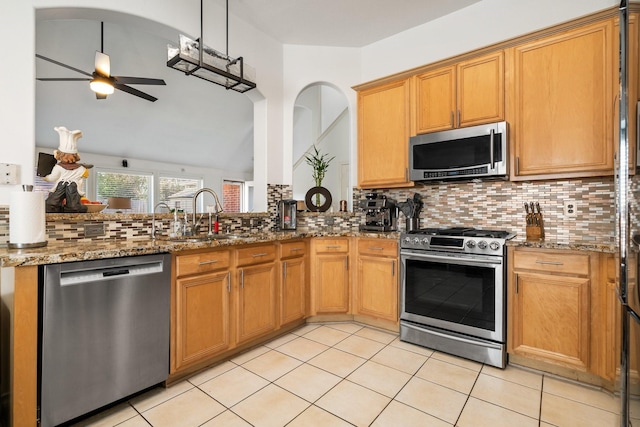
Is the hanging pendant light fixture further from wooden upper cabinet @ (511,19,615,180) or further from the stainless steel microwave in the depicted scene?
wooden upper cabinet @ (511,19,615,180)

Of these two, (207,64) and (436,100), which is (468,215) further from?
(207,64)

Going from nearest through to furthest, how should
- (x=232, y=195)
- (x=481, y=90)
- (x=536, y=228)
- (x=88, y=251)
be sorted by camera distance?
(x=88, y=251) < (x=536, y=228) < (x=481, y=90) < (x=232, y=195)

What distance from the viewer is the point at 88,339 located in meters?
1.55

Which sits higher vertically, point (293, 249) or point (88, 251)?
point (88, 251)

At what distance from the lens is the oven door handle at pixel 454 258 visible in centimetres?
220

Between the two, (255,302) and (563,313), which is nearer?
(563,313)

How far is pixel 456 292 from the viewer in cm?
237

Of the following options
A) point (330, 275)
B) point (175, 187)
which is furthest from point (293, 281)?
point (175, 187)

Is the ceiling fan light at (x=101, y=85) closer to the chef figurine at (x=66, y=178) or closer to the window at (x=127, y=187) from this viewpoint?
the chef figurine at (x=66, y=178)

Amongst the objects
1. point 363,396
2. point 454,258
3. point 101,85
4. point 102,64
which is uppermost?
point 102,64

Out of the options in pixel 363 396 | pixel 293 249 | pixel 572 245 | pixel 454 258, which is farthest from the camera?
pixel 293 249

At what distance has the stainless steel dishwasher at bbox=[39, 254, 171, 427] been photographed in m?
1.45

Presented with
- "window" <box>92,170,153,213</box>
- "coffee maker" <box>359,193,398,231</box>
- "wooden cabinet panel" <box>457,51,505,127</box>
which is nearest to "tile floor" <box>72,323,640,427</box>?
"coffee maker" <box>359,193,398,231</box>

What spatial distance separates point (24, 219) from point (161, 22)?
1.77 metres
